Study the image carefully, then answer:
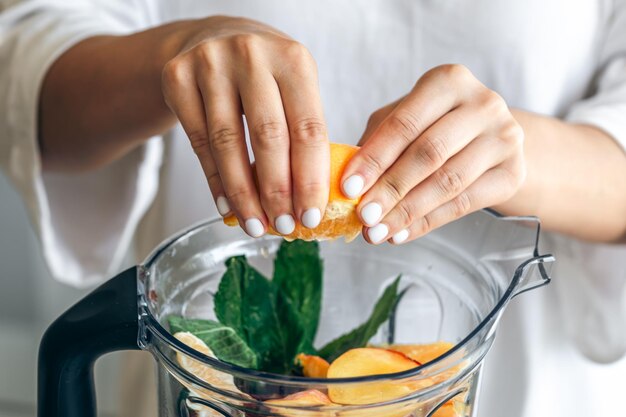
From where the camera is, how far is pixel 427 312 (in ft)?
1.48

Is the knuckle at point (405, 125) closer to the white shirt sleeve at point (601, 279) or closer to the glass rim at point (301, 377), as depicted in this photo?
the glass rim at point (301, 377)

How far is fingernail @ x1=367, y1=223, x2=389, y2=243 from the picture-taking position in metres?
0.37

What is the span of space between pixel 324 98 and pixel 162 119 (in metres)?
0.17

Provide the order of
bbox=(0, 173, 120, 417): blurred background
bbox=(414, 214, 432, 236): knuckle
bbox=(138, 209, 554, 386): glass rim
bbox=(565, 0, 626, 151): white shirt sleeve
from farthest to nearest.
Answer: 1. bbox=(0, 173, 120, 417): blurred background
2. bbox=(565, 0, 626, 151): white shirt sleeve
3. bbox=(414, 214, 432, 236): knuckle
4. bbox=(138, 209, 554, 386): glass rim

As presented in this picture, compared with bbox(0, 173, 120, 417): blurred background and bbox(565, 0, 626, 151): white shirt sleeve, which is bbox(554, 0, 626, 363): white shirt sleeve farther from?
bbox(0, 173, 120, 417): blurred background

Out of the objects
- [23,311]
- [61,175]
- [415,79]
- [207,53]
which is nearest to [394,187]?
[207,53]

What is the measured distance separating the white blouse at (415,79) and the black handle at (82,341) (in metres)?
0.33

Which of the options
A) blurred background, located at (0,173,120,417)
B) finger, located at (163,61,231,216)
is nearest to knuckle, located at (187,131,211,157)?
finger, located at (163,61,231,216)

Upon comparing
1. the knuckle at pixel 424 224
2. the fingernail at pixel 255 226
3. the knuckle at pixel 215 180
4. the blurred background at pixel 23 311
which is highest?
the knuckle at pixel 215 180

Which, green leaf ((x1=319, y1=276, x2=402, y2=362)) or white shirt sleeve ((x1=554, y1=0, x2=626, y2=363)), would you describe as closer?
green leaf ((x1=319, y1=276, x2=402, y2=362))

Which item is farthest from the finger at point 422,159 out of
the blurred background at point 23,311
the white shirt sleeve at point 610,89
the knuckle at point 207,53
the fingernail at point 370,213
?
the blurred background at point 23,311

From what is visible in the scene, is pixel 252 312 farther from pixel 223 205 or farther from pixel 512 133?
pixel 512 133

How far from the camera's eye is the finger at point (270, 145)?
0.36 metres

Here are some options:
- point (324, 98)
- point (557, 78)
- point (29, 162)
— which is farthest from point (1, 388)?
point (557, 78)
